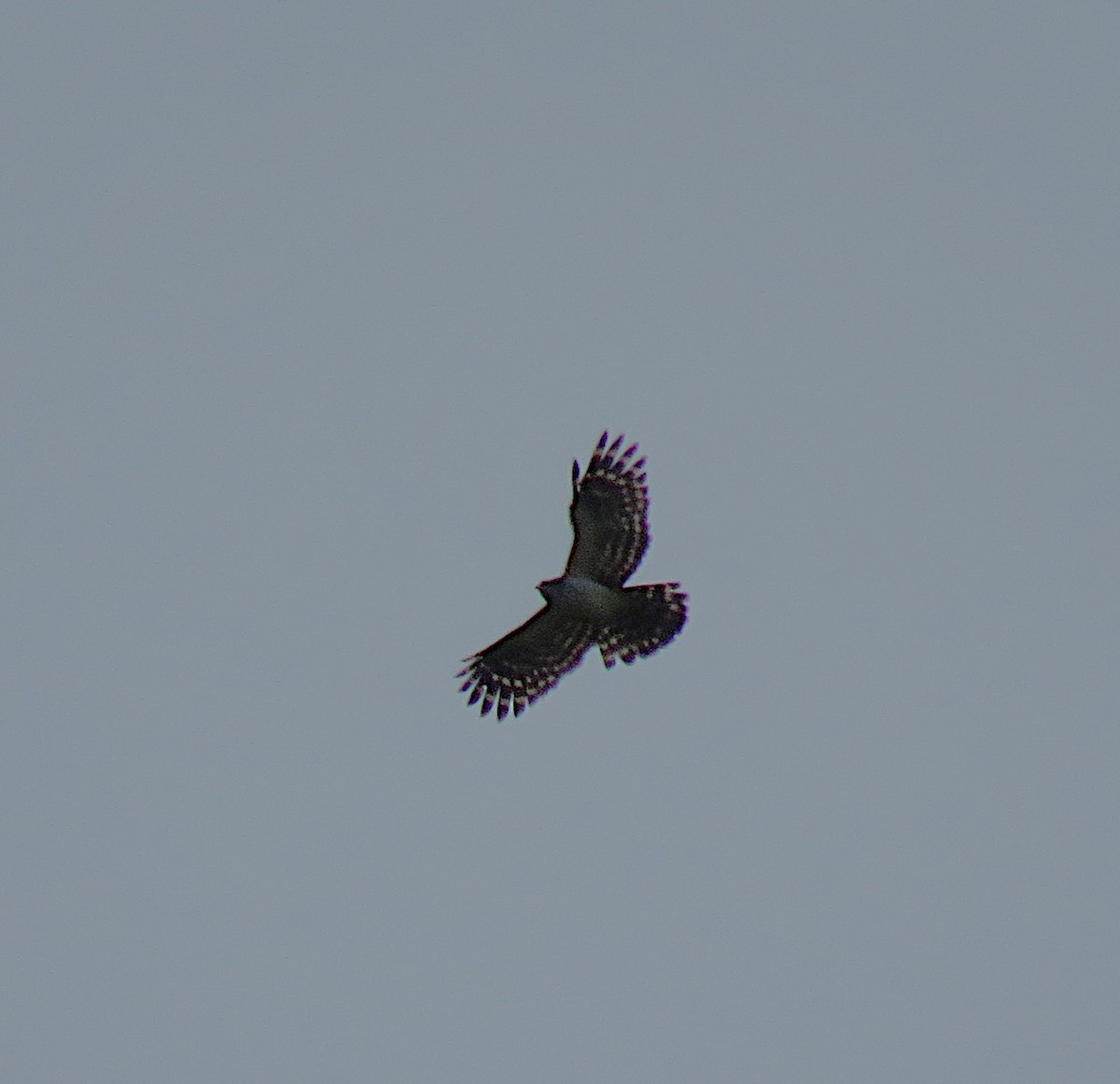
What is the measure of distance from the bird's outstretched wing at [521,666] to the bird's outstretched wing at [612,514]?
4.06 feet

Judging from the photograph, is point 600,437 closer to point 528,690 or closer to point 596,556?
point 596,556

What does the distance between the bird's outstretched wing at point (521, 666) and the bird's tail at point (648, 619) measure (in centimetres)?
72

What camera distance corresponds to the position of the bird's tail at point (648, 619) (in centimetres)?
2230

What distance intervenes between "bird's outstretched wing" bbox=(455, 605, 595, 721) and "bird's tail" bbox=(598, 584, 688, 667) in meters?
0.72

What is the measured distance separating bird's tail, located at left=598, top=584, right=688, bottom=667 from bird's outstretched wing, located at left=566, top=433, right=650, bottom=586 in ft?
1.05

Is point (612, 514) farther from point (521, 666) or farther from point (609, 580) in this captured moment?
point (521, 666)

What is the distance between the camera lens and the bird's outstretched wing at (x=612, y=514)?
22.1m

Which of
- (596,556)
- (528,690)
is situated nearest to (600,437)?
(596,556)

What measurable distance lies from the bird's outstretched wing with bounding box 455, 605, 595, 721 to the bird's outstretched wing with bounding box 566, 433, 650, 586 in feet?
4.06

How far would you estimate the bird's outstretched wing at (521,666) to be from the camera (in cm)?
2325

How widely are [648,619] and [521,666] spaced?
2.02 metres

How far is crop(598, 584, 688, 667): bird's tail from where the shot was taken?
22297 millimetres

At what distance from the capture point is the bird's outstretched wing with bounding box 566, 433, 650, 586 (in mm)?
22125

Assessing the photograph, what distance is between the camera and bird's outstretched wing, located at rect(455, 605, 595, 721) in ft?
76.3
